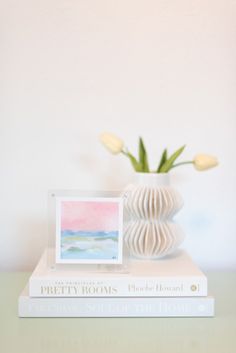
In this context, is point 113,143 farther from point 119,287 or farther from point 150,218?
point 119,287

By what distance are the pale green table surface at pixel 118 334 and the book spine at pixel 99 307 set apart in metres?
0.01

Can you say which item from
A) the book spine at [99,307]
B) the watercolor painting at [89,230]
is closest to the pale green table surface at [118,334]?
the book spine at [99,307]

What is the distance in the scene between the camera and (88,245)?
0.85 meters

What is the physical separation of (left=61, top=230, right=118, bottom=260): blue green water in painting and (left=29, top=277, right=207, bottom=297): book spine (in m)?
0.06

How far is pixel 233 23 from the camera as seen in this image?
1.12 meters

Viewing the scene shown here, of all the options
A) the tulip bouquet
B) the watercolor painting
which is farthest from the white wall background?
the watercolor painting

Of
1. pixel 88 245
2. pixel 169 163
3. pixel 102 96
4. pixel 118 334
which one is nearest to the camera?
pixel 118 334

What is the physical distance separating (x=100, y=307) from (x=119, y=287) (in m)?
0.05

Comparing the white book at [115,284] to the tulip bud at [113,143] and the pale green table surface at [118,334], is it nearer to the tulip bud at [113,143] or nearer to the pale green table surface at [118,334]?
the pale green table surface at [118,334]

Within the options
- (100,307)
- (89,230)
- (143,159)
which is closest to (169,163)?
(143,159)

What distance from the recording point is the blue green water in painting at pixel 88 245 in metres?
0.84

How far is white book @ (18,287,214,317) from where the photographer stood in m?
0.78

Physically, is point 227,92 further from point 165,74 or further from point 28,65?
point 28,65

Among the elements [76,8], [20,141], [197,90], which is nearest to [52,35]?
[76,8]
